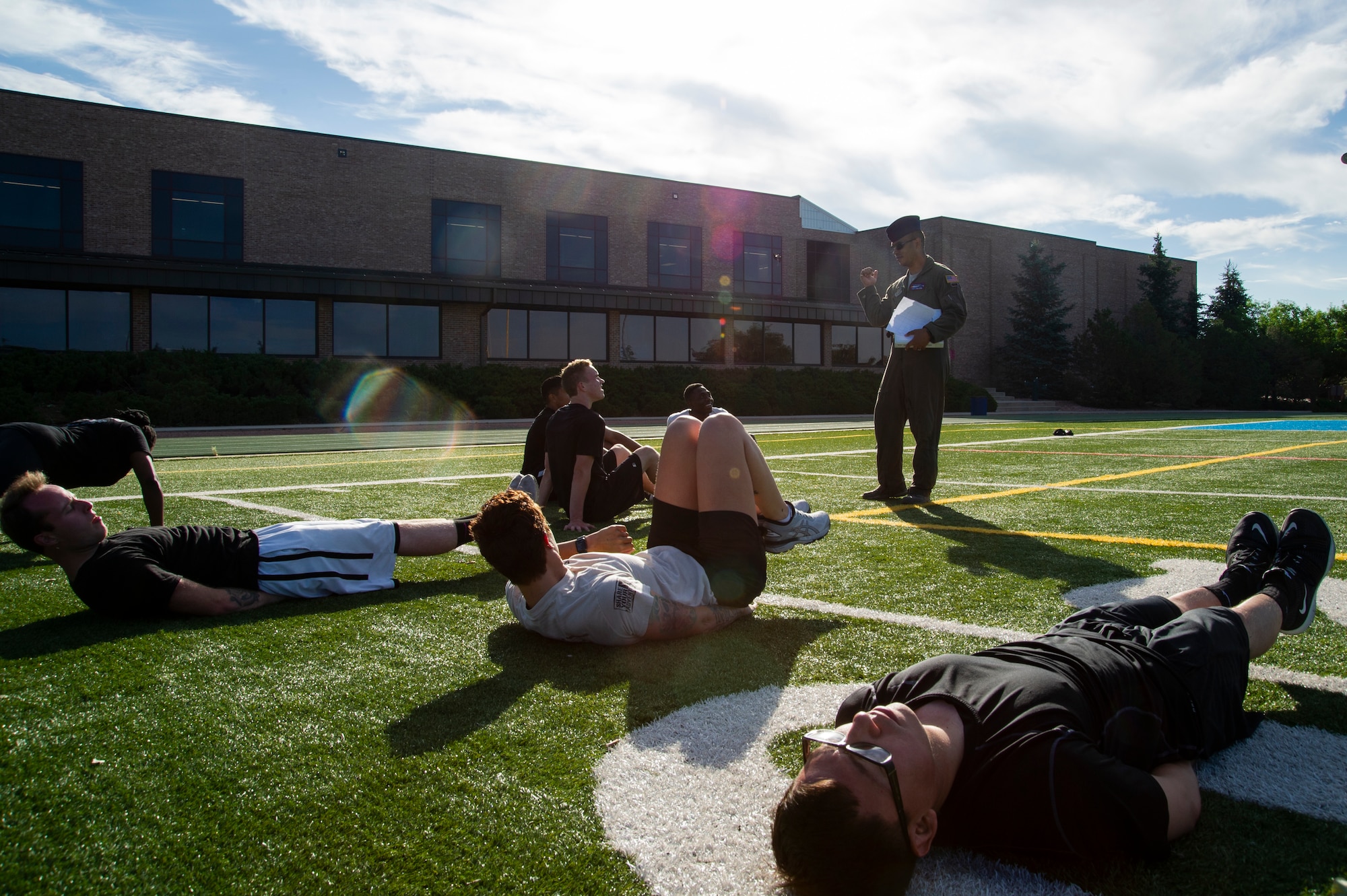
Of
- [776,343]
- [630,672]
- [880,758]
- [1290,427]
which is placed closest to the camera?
[880,758]

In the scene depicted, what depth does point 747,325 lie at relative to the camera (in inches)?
1533

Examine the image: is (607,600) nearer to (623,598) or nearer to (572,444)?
(623,598)

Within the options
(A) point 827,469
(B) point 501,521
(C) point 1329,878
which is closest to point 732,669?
(B) point 501,521

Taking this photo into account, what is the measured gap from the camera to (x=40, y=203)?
89.9 feet

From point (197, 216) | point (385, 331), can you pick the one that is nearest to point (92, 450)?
point (385, 331)

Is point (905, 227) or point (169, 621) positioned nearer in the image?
point (169, 621)

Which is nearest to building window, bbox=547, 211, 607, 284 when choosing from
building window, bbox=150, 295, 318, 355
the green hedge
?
the green hedge

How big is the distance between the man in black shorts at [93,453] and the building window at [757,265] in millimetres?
36288

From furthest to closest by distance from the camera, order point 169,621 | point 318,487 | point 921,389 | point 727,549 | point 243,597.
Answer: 1. point 318,487
2. point 921,389
3. point 243,597
4. point 169,621
5. point 727,549

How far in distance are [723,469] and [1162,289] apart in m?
66.0

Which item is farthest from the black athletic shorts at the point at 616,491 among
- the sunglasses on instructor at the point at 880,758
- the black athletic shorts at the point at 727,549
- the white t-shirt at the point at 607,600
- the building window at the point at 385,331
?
the building window at the point at 385,331

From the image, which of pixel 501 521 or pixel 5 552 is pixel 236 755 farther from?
pixel 5 552

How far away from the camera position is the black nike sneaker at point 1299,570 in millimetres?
2609

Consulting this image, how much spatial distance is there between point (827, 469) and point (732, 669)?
698 centimetres
